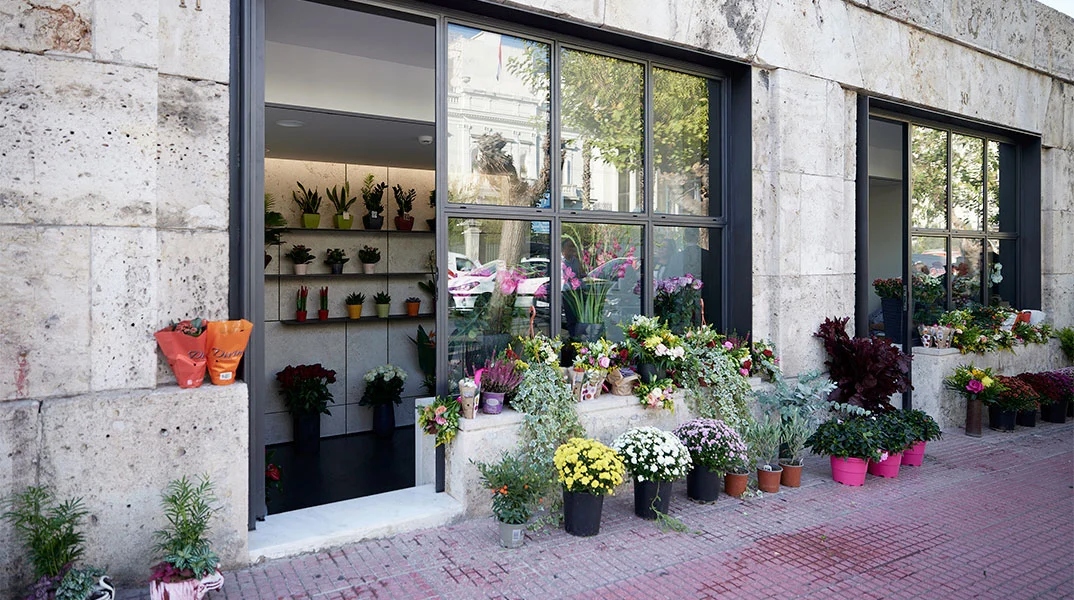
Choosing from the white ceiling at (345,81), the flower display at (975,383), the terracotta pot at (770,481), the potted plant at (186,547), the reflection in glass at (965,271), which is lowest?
the terracotta pot at (770,481)

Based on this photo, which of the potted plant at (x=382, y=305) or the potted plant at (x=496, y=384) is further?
the potted plant at (x=382, y=305)

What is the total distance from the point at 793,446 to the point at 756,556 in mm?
1490

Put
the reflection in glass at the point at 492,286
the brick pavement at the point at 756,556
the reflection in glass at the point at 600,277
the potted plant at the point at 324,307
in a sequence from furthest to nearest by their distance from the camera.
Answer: the potted plant at the point at 324,307 → the reflection in glass at the point at 600,277 → the reflection in glass at the point at 492,286 → the brick pavement at the point at 756,556

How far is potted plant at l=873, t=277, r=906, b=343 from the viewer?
730 cm

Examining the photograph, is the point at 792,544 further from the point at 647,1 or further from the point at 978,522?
the point at 647,1

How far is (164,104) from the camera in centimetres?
345

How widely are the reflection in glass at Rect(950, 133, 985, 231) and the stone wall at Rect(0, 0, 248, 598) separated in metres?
7.57

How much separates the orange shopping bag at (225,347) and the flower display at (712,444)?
2.79 m

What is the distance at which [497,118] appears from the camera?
4.80 m

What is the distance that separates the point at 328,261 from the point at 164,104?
388cm

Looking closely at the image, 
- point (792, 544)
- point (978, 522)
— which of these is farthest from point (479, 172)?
point (978, 522)

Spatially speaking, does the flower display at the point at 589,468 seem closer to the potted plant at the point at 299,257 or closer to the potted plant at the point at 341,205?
the potted plant at the point at 299,257

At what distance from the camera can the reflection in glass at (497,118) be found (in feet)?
15.1

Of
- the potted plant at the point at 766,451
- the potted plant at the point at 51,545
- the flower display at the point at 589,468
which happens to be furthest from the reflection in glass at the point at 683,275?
the potted plant at the point at 51,545
